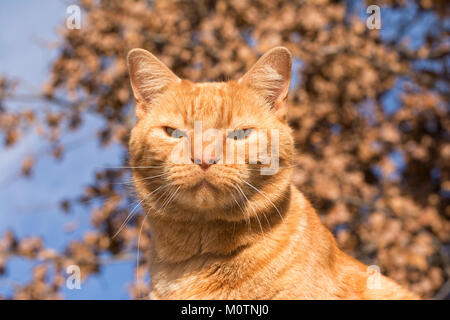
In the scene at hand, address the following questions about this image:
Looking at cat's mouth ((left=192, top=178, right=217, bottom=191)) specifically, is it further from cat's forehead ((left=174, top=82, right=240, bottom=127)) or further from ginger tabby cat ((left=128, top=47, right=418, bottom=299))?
cat's forehead ((left=174, top=82, right=240, bottom=127))

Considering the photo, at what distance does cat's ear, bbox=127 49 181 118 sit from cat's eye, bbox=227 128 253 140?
1.88 ft

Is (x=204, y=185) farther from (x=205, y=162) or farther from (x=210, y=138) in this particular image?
(x=210, y=138)

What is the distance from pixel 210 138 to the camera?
204 centimetres

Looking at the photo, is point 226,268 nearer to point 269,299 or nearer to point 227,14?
point 269,299

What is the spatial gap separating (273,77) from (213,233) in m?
0.87

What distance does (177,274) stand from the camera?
83.7 inches

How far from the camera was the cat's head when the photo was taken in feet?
6.55

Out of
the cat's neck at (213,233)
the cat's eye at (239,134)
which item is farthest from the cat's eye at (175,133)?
the cat's neck at (213,233)

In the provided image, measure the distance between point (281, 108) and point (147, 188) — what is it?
80cm

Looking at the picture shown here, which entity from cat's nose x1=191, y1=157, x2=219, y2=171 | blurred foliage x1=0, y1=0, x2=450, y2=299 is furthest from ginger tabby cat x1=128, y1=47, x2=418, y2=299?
blurred foliage x1=0, y1=0, x2=450, y2=299

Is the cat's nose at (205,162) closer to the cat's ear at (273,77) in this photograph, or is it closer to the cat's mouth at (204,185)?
the cat's mouth at (204,185)

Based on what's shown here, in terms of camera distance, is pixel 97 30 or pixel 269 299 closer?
pixel 269 299

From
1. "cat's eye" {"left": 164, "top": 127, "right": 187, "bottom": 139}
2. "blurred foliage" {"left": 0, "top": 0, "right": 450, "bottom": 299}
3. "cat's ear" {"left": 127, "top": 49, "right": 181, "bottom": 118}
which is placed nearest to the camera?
"cat's eye" {"left": 164, "top": 127, "right": 187, "bottom": 139}
